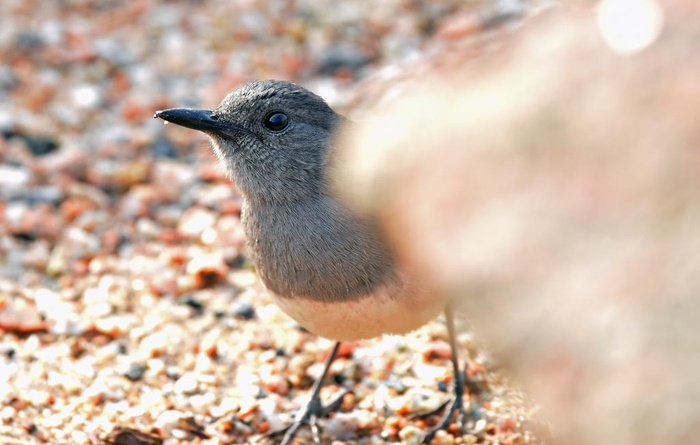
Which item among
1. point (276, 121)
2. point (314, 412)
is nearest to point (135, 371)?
point (314, 412)

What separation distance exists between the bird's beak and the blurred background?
52 cm

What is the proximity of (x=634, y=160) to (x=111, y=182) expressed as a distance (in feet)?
12.2

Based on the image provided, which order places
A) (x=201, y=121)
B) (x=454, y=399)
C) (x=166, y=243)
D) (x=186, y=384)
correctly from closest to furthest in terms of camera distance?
(x=201, y=121) → (x=454, y=399) → (x=186, y=384) → (x=166, y=243)

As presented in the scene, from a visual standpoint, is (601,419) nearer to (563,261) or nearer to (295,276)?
(563,261)

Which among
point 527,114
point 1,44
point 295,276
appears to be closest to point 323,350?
point 295,276

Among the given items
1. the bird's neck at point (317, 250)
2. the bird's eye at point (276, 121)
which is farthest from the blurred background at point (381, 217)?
the bird's eye at point (276, 121)

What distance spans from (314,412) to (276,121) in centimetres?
132

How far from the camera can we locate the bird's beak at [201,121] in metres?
4.12

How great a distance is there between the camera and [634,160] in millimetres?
3209

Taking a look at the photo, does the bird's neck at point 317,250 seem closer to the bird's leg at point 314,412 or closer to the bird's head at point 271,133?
the bird's head at point 271,133

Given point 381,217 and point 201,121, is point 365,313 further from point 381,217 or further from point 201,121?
point 201,121

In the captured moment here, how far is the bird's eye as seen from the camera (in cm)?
419

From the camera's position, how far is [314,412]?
439 cm

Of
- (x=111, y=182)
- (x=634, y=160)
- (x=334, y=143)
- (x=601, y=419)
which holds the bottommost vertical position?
(x=601, y=419)
